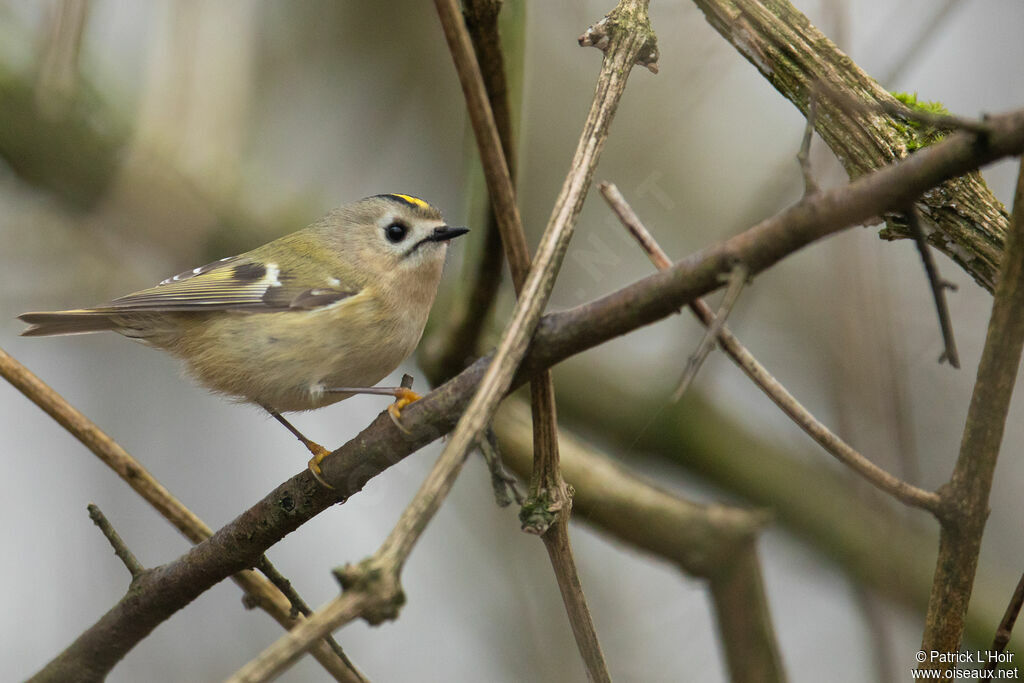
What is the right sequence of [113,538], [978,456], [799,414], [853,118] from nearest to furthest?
[978,456] → [799,414] → [853,118] → [113,538]

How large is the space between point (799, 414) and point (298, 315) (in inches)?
60.8

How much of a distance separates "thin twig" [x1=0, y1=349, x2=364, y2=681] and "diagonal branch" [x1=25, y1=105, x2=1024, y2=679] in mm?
244

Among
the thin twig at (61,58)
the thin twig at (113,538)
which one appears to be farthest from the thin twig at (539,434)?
the thin twig at (61,58)

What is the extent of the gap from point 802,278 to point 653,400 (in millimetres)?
1126

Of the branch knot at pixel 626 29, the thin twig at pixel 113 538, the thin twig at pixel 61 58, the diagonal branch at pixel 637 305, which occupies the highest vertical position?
the thin twig at pixel 61 58

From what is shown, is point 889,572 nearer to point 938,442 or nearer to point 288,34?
point 938,442

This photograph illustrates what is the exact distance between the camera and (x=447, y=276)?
11.1ft

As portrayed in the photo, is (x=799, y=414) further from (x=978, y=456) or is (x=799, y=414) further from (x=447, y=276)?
(x=447, y=276)

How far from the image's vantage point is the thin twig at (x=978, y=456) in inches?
37.3

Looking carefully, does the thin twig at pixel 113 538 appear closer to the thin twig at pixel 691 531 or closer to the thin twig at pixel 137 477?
the thin twig at pixel 137 477

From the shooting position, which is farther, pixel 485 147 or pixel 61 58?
pixel 61 58

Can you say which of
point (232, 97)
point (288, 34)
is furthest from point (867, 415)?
point (288, 34)

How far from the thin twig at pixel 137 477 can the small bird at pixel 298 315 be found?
0.49 metres

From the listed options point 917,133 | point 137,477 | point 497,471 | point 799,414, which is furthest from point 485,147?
point 137,477
